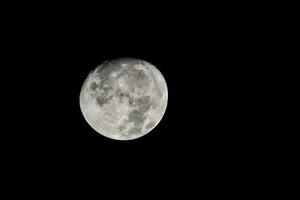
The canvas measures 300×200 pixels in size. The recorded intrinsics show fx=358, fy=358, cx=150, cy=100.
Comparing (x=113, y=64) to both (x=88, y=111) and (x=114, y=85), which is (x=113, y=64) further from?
(x=88, y=111)

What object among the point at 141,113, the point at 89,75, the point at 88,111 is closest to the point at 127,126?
the point at 141,113

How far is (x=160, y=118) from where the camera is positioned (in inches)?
197

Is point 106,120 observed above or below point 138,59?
below

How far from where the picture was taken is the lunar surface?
4.49 meters

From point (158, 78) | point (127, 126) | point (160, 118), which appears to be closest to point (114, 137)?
point (127, 126)

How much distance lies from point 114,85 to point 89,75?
503 mm

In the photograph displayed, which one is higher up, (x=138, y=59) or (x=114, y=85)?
(x=138, y=59)

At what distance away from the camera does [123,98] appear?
14.6 ft

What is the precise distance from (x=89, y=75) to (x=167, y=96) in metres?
1.11

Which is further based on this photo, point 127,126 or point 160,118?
point 160,118

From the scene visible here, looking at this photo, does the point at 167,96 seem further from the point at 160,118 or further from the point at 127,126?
the point at 127,126

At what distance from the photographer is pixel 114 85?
14.7 feet

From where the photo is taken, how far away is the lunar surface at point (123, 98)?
4.49 m

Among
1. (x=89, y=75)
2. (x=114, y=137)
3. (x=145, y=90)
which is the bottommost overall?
(x=114, y=137)
